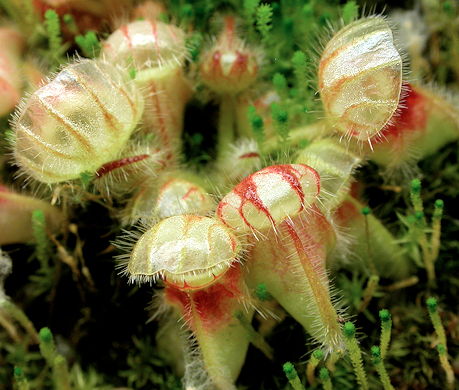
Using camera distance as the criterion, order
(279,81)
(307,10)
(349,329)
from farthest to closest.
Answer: (307,10) < (279,81) < (349,329)

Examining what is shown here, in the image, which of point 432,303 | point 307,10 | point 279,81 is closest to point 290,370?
point 432,303

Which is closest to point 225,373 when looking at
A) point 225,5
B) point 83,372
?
point 83,372

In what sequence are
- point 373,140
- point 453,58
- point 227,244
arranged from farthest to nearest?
point 453,58 < point 373,140 < point 227,244

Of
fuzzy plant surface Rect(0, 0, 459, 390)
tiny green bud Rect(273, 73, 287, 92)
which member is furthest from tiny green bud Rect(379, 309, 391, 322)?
tiny green bud Rect(273, 73, 287, 92)

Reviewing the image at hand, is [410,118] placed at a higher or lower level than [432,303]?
higher

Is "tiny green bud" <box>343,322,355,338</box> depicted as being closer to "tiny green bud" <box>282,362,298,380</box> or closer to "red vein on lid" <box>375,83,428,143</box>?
"tiny green bud" <box>282,362,298,380</box>

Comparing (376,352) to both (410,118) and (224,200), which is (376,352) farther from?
(410,118)

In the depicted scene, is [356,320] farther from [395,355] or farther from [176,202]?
[176,202]

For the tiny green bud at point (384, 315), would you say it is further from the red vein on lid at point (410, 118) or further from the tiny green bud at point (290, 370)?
the red vein on lid at point (410, 118)
